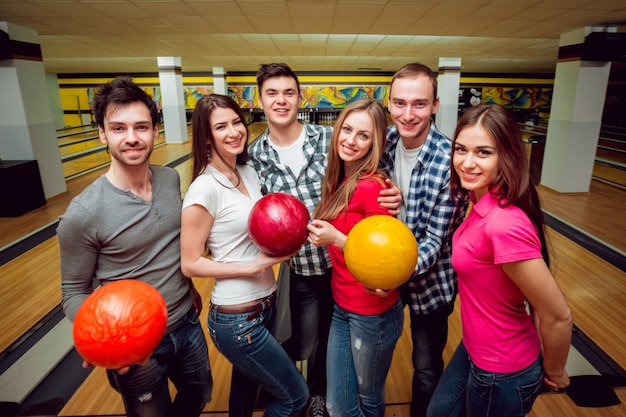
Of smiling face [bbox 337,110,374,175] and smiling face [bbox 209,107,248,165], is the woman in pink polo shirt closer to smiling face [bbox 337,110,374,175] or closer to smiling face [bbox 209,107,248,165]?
smiling face [bbox 337,110,374,175]

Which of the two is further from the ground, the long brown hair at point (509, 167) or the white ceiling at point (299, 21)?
the white ceiling at point (299, 21)

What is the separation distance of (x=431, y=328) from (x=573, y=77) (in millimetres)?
4830

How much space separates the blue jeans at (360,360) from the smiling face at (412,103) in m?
0.54

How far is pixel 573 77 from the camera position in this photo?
4.66m

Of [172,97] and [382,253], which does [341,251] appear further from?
[172,97]

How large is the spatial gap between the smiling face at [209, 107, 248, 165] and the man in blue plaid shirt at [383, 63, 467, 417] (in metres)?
0.47

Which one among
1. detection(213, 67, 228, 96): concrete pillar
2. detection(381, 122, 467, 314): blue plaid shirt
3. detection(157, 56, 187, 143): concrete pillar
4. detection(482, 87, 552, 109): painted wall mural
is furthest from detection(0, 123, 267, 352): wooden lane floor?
detection(482, 87, 552, 109): painted wall mural

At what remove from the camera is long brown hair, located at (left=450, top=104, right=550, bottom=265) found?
2.82ft

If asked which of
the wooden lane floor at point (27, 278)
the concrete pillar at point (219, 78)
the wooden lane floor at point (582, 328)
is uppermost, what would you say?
the concrete pillar at point (219, 78)

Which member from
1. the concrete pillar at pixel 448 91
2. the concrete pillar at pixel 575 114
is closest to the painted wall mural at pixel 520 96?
the concrete pillar at pixel 448 91

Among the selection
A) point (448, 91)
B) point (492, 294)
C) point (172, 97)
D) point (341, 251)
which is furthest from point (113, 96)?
point (448, 91)

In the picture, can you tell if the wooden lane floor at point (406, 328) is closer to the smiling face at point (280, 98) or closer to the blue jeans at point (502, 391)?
the blue jeans at point (502, 391)

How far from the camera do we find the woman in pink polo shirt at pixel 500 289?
0.84 meters

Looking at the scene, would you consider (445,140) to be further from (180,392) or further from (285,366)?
(180,392)
